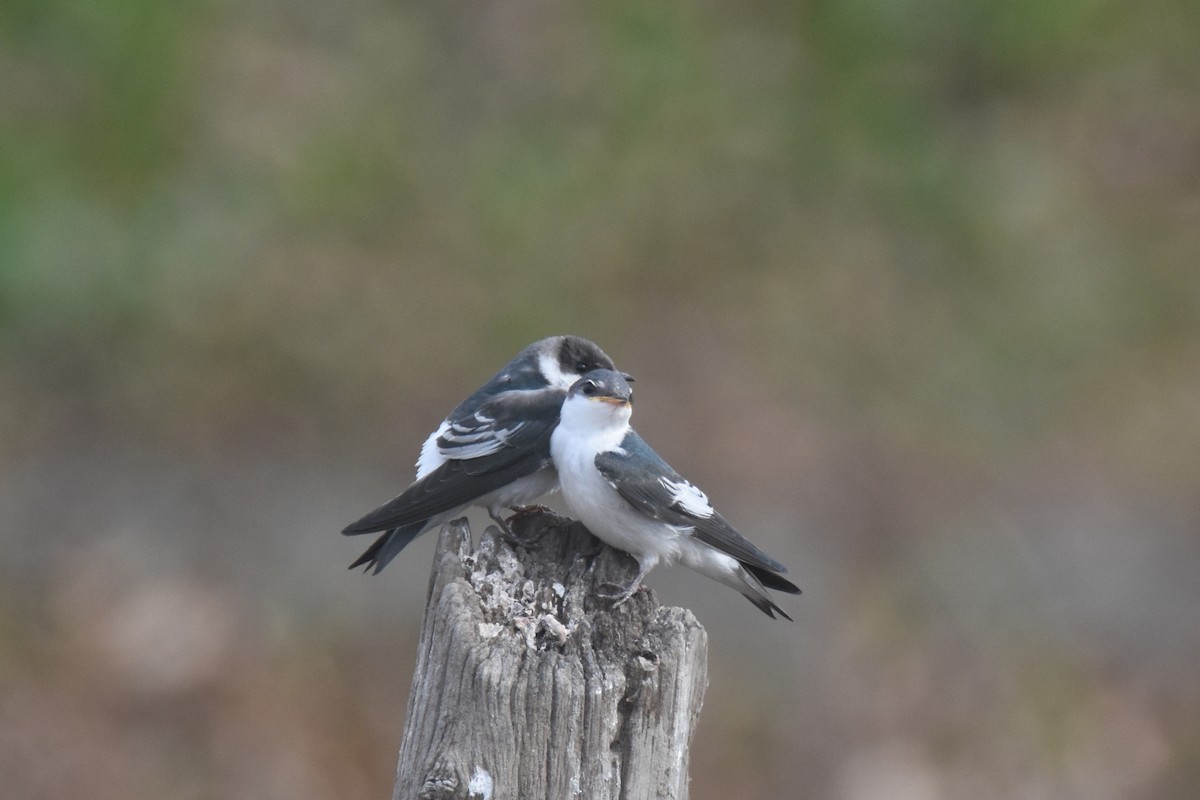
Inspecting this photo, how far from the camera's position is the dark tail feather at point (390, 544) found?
3.79 m

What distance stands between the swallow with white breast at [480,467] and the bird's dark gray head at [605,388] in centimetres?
14

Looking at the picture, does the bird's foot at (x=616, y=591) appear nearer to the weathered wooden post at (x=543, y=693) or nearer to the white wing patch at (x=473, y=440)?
the weathered wooden post at (x=543, y=693)

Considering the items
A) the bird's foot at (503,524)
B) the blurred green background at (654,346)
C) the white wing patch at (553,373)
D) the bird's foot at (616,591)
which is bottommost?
the bird's foot at (616,591)

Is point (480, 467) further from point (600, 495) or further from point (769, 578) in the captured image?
point (769, 578)

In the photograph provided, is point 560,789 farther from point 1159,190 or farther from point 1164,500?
point 1159,190

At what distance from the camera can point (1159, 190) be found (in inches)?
390

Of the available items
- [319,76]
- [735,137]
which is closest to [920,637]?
[735,137]

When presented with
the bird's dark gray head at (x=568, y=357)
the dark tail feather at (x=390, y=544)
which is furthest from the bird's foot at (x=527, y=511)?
the bird's dark gray head at (x=568, y=357)

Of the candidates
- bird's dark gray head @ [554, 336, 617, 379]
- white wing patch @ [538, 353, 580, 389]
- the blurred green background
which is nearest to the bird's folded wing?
white wing patch @ [538, 353, 580, 389]

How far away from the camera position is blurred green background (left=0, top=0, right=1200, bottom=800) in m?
6.90

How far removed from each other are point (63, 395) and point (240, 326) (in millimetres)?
1024

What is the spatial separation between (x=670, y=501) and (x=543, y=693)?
43.0 inches

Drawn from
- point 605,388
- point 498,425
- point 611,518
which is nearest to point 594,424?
point 605,388

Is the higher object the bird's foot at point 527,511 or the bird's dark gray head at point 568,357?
the bird's dark gray head at point 568,357
